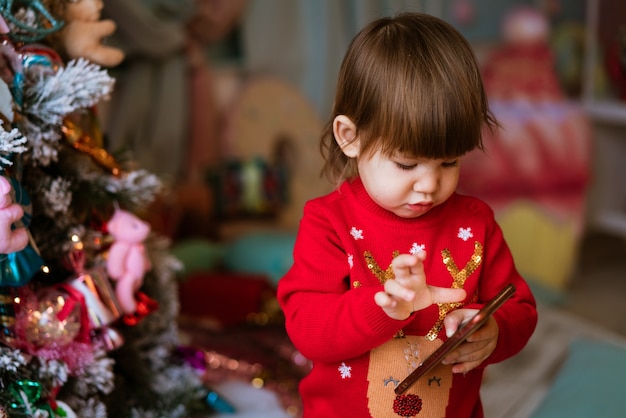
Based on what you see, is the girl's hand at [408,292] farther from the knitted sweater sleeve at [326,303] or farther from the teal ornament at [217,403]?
the teal ornament at [217,403]

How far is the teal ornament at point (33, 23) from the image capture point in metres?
1.08

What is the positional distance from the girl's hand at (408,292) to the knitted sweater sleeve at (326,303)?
0.08 feet

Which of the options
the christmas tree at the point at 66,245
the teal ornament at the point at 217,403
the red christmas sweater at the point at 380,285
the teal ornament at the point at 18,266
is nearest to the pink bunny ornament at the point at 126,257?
the christmas tree at the point at 66,245

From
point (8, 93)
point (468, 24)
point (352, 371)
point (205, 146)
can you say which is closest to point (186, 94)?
point (205, 146)

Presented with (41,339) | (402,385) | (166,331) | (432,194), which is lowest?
(166,331)

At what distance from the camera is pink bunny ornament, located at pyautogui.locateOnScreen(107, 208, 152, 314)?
1.21 m

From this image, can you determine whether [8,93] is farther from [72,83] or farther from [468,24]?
[468,24]

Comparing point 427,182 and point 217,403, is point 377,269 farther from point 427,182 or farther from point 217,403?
point 217,403

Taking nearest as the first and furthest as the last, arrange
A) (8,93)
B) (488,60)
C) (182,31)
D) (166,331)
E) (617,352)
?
(8,93), (166,331), (617,352), (182,31), (488,60)

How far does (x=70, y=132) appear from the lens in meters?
1.19

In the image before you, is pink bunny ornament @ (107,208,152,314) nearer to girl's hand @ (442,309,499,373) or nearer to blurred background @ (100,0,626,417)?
girl's hand @ (442,309,499,373)

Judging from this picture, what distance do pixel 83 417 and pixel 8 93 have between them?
19.1 inches

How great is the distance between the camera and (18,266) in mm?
1027

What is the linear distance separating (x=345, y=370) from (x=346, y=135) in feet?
0.91
